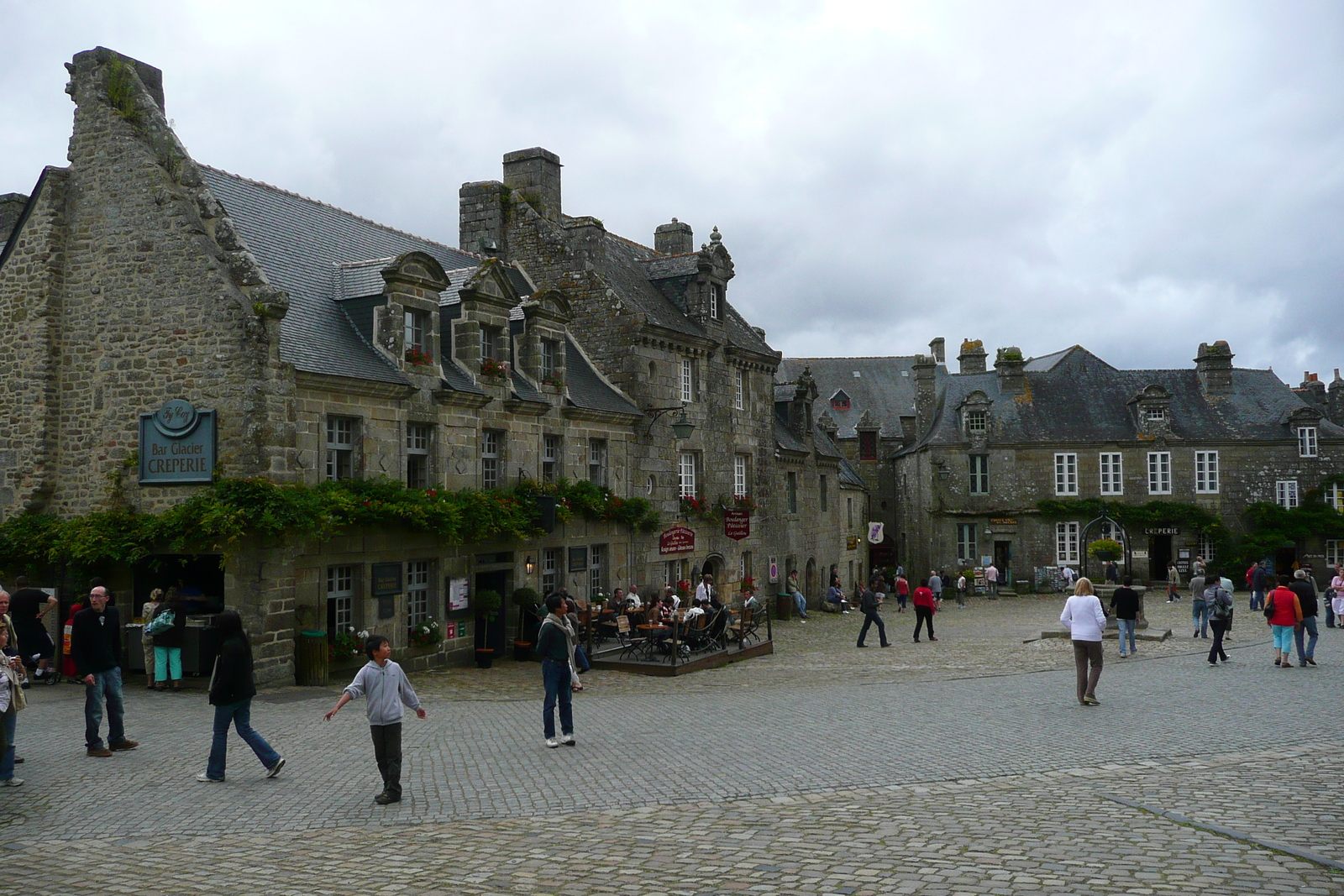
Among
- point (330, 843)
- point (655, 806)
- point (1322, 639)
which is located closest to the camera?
point (330, 843)

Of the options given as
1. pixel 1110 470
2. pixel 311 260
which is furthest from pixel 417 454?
pixel 1110 470

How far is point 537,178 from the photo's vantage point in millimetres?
28719

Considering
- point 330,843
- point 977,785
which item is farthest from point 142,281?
point 977,785

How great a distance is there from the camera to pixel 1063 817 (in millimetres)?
8117

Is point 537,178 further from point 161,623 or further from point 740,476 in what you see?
point 161,623

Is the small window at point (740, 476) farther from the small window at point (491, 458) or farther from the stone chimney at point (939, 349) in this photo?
the stone chimney at point (939, 349)

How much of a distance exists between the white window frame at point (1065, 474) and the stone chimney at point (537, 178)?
27.6m

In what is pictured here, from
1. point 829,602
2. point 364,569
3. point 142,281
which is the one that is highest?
point 142,281

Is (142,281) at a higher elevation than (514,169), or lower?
lower

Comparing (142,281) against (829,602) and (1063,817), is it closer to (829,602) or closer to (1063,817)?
(1063,817)

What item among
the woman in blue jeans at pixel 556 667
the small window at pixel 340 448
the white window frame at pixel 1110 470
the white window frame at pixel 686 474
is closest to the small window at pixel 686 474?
the white window frame at pixel 686 474

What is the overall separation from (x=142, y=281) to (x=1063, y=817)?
16.2 m

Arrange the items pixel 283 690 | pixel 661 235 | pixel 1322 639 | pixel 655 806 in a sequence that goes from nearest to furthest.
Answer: pixel 655 806
pixel 283 690
pixel 1322 639
pixel 661 235

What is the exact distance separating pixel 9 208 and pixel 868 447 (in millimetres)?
40568
